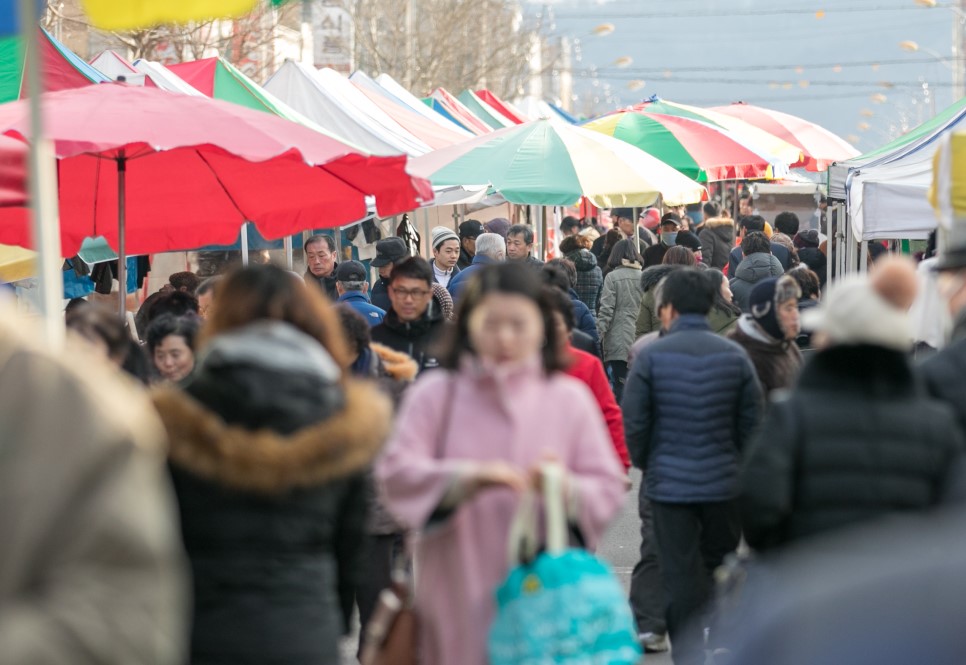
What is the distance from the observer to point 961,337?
17.0 feet

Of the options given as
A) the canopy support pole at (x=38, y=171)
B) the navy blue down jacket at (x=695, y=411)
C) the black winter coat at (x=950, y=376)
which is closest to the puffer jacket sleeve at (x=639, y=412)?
the navy blue down jacket at (x=695, y=411)

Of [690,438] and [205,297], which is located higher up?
[205,297]

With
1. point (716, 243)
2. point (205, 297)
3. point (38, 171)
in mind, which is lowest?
point (716, 243)

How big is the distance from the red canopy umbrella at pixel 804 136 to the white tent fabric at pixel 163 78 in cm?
1163

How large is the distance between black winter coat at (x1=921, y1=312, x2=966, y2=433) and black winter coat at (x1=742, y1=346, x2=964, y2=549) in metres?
0.50

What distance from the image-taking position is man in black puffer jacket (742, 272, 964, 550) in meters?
4.32

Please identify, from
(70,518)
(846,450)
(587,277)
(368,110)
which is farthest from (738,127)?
(70,518)

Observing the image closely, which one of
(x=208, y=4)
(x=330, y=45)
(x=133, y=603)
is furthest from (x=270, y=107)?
(x=330, y=45)

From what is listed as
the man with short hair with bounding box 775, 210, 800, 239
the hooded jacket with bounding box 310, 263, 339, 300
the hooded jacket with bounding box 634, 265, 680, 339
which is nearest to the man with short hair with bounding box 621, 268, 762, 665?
the hooded jacket with bounding box 634, 265, 680, 339

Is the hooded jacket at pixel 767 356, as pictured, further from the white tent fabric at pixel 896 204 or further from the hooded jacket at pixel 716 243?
the hooded jacket at pixel 716 243

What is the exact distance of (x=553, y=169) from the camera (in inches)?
470

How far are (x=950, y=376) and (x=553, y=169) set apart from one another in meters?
7.21

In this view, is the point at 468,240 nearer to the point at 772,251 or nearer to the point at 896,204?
the point at 772,251

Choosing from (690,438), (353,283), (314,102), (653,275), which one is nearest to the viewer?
(690,438)
